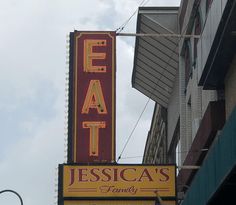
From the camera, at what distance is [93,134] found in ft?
107

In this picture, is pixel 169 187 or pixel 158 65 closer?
pixel 169 187

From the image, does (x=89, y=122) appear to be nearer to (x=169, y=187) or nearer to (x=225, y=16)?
(x=169, y=187)

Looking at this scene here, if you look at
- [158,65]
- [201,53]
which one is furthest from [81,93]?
[158,65]

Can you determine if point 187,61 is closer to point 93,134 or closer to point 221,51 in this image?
point 93,134

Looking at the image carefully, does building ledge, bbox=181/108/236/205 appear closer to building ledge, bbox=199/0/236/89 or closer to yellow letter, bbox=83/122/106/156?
building ledge, bbox=199/0/236/89

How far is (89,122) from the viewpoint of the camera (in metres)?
32.8

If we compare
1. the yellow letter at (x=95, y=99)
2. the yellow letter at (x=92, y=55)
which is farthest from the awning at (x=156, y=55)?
the yellow letter at (x=95, y=99)

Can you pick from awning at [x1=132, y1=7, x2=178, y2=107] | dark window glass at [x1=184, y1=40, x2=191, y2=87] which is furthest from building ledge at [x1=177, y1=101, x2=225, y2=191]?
awning at [x1=132, y1=7, x2=178, y2=107]

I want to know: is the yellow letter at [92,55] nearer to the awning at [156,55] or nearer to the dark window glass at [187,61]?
the dark window glass at [187,61]

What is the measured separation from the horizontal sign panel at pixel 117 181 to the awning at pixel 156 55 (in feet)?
31.3

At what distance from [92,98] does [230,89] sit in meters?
7.25

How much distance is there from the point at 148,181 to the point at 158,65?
12253 millimetres

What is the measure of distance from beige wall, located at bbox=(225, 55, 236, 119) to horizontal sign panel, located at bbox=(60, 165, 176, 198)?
4634mm

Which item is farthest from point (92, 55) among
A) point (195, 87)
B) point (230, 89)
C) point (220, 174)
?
point (220, 174)
